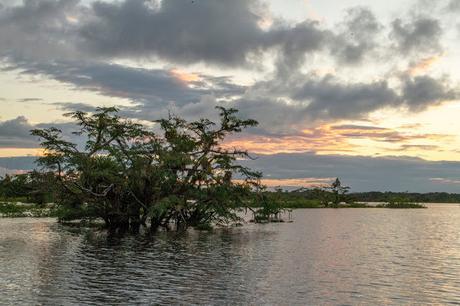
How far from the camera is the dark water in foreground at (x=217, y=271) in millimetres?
29938

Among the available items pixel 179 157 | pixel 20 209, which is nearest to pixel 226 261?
pixel 179 157

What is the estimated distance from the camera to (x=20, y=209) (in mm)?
103562

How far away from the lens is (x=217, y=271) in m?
38.8

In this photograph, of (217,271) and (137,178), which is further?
(137,178)

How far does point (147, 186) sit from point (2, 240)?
19.5m

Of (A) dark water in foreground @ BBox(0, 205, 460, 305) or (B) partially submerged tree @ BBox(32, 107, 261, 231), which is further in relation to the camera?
(B) partially submerged tree @ BBox(32, 107, 261, 231)

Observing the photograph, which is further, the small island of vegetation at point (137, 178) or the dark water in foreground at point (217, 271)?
the small island of vegetation at point (137, 178)

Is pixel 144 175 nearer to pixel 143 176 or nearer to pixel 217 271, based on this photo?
pixel 143 176

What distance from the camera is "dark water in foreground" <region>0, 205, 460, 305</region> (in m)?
29.9

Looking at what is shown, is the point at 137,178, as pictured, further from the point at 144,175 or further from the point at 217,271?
the point at 217,271

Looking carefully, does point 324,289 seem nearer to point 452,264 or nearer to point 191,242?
point 452,264

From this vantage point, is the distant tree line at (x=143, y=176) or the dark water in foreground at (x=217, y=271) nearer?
the dark water in foreground at (x=217, y=271)

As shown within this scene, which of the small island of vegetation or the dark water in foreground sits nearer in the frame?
the dark water in foreground

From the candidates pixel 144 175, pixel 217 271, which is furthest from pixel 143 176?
pixel 217 271
